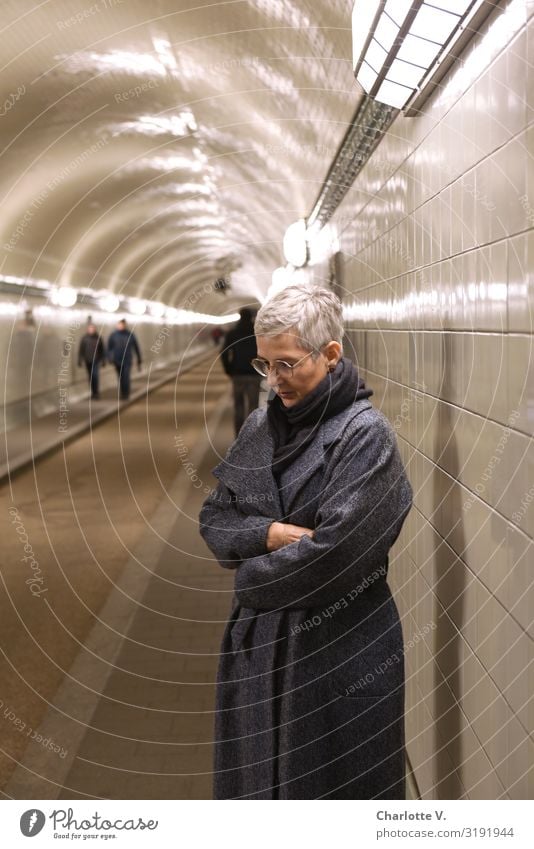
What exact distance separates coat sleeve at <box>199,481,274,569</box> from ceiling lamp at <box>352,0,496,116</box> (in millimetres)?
1052

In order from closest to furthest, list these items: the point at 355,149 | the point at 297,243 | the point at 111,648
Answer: the point at 355,149 → the point at 111,648 → the point at 297,243

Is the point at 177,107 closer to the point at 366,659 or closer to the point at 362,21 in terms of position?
the point at 362,21

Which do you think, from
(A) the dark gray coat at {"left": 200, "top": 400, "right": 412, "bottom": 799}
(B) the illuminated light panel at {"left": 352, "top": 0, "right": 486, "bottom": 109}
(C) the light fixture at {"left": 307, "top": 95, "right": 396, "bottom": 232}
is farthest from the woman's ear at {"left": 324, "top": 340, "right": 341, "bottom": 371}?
(C) the light fixture at {"left": 307, "top": 95, "right": 396, "bottom": 232}

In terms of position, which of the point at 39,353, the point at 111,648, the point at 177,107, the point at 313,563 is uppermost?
the point at 177,107

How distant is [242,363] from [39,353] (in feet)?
31.3

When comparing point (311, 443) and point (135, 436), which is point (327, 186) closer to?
point (311, 443)

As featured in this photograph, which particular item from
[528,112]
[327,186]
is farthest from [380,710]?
[327,186]

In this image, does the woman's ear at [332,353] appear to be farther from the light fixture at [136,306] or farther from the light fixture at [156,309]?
the light fixture at [156,309]

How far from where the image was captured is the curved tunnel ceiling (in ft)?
13.1

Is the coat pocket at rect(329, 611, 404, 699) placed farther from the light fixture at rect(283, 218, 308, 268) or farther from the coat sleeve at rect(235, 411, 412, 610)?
the light fixture at rect(283, 218, 308, 268)

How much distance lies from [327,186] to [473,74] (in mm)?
3418

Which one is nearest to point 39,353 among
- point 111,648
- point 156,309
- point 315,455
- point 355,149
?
point 111,648

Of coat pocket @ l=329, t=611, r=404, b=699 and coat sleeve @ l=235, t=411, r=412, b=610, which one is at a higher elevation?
coat sleeve @ l=235, t=411, r=412, b=610

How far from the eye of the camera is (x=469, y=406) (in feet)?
6.75
